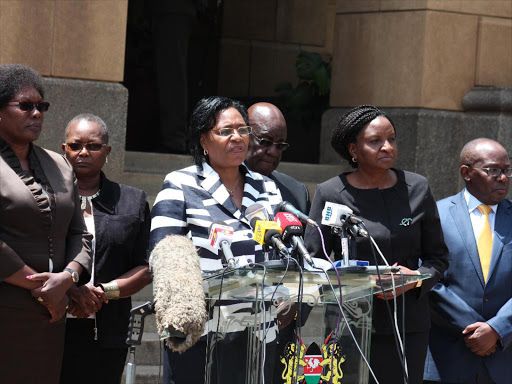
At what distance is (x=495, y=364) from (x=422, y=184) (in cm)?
126

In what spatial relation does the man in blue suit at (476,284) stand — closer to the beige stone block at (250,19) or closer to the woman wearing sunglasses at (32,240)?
the woman wearing sunglasses at (32,240)

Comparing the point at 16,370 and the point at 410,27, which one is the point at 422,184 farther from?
the point at 410,27

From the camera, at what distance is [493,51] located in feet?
31.9

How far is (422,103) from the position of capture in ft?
31.1

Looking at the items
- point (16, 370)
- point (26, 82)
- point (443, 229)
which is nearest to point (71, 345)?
point (16, 370)

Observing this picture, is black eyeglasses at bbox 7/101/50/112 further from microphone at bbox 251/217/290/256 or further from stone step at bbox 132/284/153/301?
stone step at bbox 132/284/153/301

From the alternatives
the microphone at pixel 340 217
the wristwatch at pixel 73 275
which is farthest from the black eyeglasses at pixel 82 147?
the microphone at pixel 340 217

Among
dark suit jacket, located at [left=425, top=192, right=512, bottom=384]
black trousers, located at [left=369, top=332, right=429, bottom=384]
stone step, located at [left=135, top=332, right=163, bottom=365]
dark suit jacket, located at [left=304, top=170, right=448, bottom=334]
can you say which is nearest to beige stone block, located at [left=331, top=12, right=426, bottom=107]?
dark suit jacket, located at [left=425, top=192, right=512, bottom=384]

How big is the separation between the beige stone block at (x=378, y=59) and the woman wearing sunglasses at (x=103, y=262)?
4.48 metres

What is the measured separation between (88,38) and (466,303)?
4073mm

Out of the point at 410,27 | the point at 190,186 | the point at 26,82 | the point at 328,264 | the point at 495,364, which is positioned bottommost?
the point at 495,364

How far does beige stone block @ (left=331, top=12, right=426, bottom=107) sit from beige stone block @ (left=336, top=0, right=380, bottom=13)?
0.05 m

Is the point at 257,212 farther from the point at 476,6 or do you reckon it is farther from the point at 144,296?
the point at 476,6

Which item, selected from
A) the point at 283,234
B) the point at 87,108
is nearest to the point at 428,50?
the point at 87,108
